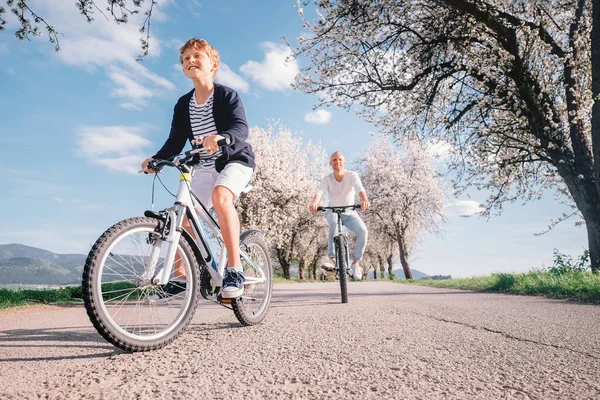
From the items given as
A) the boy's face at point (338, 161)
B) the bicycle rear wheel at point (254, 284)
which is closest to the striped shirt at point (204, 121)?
the bicycle rear wheel at point (254, 284)

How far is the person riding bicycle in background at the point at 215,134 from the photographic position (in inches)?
132

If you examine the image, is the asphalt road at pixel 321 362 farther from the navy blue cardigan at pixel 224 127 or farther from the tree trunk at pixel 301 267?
→ the tree trunk at pixel 301 267

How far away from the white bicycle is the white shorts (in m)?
0.26

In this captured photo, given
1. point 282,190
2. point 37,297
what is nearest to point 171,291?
point 37,297

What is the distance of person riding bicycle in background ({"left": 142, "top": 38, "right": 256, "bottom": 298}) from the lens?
337cm

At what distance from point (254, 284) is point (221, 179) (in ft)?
3.67

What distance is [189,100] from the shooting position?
388cm

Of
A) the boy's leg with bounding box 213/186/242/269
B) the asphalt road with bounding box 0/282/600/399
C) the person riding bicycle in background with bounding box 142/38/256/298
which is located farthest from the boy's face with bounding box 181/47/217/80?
the asphalt road with bounding box 0/282/600/399

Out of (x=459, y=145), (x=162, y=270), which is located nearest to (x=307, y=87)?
(x=459, y=145)

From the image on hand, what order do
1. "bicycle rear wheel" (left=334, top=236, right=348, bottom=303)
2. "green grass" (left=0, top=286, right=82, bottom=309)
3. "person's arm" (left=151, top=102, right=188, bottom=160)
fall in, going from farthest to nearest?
"green grass" (left=0, top=286, right=82, bottom=309), "bicycle rear wheel" (left=334, top=236, right=348, bottom=303), "person's arm" (left=151, top=102, right=188, bottom=160)

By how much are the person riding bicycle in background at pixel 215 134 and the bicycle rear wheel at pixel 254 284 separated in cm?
46

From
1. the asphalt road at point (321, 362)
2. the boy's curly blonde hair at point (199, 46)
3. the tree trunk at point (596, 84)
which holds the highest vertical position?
the tree trunk at point (596, 84)

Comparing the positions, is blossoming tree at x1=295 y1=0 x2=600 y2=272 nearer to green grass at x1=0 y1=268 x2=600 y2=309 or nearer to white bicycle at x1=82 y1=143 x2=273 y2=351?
green grass at x1=0 y1=268 x2=600 y2=309

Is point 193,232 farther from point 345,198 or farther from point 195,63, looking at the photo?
point 345,198
